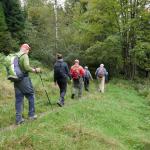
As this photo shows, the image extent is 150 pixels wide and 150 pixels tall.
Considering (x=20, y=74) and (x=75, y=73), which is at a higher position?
(x=20, y=74)

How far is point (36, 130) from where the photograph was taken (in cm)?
1116

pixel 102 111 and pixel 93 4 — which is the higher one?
pixel 93 4

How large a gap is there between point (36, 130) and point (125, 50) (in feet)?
99.8

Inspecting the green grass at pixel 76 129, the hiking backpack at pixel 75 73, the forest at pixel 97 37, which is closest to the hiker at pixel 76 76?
the hiking backpack at pixel 75 73

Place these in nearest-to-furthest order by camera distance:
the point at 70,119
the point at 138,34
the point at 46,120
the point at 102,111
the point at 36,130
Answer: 1. the point at 36,130
2. the point at 46,120
3. the point at 70,119
4. the point at 102,111
5. the point at 138,34

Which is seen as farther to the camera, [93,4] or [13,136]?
[93,4]

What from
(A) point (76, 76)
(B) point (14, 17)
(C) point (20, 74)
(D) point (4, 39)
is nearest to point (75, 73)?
(A) point (76, 76)

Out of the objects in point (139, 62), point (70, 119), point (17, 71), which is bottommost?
point (139, 62)

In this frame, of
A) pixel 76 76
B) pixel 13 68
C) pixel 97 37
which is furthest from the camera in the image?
pixel 97 37

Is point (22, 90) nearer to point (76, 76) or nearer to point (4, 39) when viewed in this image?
point (76, 76)

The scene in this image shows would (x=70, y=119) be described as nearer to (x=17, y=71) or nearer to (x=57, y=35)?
(x=17, y=71)

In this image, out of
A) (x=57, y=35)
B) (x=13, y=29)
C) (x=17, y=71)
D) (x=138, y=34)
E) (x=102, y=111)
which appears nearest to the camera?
(x=17, y=71)

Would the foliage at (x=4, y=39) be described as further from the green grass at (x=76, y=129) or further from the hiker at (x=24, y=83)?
the hiker at (x=24, y=83)

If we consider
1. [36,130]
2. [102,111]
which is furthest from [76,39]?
[36,130]
